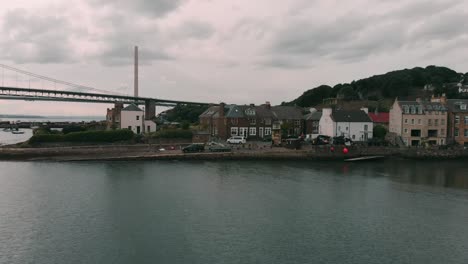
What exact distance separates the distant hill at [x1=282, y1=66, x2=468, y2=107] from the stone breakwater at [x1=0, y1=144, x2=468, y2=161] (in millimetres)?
57418

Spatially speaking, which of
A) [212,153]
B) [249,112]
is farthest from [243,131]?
[212,153]

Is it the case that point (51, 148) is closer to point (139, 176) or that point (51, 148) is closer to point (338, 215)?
point (139, 176)

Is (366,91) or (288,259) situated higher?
(366,91)

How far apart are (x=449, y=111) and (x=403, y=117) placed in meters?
7.10

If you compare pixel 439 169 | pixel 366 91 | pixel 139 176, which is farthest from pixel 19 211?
pixel 366 91

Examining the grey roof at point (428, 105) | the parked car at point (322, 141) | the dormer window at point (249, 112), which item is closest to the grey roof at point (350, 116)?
the parked car at point (322, 141)

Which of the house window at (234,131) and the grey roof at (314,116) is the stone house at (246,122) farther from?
the grey roof at (314,116)

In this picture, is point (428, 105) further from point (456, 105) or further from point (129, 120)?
point (129, 120)

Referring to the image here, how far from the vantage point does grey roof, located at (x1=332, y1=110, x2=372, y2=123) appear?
59.5m

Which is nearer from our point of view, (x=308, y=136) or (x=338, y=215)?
(x=338, y=215)

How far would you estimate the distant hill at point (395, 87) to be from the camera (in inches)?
4370

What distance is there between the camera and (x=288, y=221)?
2405cm

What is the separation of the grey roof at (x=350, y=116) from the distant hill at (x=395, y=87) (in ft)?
171

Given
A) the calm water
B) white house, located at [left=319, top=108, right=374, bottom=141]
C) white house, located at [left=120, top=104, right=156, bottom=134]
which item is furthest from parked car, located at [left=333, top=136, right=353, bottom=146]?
white house, located at [left=120, top=104, right=156, bottom=134]
